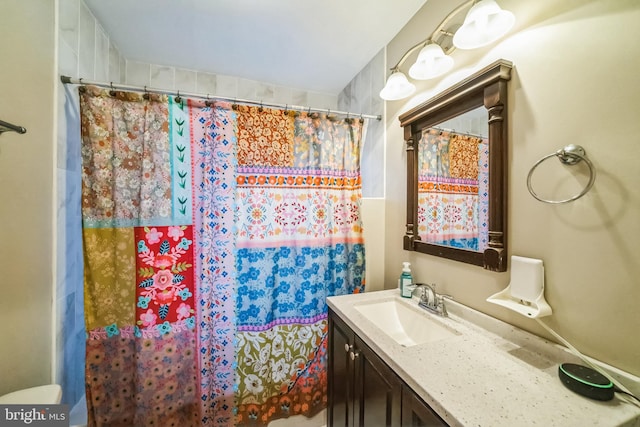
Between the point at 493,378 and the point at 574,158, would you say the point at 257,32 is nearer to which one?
the point at 574,158

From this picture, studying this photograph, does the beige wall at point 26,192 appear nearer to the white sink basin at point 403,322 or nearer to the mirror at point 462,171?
the white sink basin at point 403,322

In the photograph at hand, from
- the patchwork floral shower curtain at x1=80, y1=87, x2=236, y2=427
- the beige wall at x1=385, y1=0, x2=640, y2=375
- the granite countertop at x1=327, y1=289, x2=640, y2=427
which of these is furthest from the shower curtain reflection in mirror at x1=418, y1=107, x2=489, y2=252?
the patchwork floral shower curtain at x1=80, y1=87, x2=236, y2=427

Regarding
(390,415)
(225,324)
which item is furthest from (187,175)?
(390,415)

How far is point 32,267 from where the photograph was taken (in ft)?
3.31

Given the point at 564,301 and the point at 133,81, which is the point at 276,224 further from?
the point at 133,81

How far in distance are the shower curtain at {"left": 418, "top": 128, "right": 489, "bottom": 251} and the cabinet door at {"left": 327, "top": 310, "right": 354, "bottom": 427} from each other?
0.70m

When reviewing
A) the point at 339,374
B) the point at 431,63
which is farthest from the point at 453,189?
the point at 339,374

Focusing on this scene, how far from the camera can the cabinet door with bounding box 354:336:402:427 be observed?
0.80 m

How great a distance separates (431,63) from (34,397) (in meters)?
2.18

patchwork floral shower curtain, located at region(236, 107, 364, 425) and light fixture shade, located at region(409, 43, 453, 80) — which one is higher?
light fixture shade, located at region(409, 43, 453, 80)

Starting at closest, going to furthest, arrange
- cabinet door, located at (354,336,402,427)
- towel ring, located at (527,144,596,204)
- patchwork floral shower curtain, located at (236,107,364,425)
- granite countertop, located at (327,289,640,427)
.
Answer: granite countertop, located at (327,289,640,427) < towel ring, located at (527,144,596,204) < cabinet door, located at (354,336,402,427) < patchwork floral shower curtain, located at (236,107,364,425)

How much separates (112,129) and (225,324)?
129cm

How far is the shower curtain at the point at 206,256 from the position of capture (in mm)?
1269

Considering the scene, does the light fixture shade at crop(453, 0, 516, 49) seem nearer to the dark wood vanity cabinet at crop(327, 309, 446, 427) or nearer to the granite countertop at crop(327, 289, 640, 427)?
the granite countertop at crop(327, 289, 640, 427)
